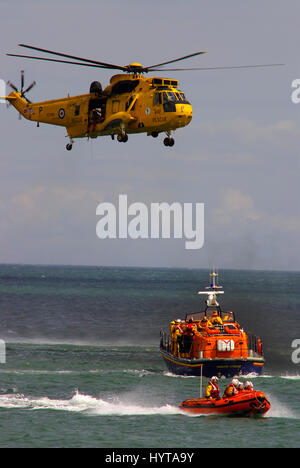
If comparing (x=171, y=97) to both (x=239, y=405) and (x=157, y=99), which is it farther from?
(x=239, y=405)

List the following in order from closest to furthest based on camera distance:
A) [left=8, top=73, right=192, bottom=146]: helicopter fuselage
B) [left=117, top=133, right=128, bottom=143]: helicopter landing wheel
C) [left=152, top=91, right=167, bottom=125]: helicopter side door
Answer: [left=152, top=91, right=167, bottom=125]: helicopter side door → [left=8, top=73, right=192, bottom=146]: helicopter fuselage → [left=117, top=133, right=128, bottom=143]: helicopter landing wheel

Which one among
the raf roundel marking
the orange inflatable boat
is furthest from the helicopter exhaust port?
the orange inflatable boat

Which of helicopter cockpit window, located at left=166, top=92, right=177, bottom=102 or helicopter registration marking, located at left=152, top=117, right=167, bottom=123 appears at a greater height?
helicopter cockpit window, located at left=166, top=92, right=177, bottom=102

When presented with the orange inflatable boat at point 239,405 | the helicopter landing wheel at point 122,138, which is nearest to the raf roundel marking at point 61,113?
the helicopter landing wheel at point 122,138

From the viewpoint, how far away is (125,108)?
4416 centimetres

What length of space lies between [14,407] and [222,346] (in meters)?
12.9

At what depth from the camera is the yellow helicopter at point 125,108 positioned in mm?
42188

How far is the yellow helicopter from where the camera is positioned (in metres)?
42.2

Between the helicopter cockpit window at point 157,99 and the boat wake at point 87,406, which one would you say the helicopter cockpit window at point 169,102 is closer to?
the helicopter cockpit window at point 157,99

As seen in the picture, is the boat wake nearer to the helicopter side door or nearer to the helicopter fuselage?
the helicopter fuselage

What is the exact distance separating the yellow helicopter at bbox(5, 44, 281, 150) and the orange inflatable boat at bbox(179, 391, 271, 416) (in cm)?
1345

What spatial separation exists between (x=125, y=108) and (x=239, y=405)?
16854 mm

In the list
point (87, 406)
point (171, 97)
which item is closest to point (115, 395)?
point (87, 406)
